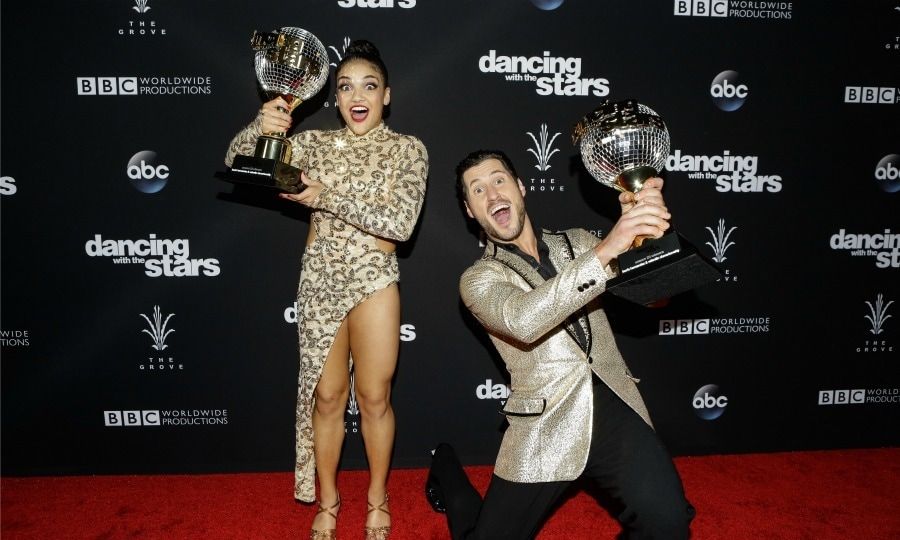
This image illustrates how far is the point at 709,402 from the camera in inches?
121

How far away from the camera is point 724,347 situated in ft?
9.90

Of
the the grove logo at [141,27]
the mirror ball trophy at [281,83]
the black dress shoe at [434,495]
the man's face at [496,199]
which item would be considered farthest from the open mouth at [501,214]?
the the grove logo at [141,27]

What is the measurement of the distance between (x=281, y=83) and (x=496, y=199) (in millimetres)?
835

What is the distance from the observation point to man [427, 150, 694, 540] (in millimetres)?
1732

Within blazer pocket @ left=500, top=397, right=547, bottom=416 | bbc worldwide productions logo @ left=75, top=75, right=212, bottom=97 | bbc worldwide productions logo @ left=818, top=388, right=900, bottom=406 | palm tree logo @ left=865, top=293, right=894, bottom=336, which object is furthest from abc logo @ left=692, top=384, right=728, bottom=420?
bbc worldwide productions logo @ left=75, top=75, right=212, bottom=97

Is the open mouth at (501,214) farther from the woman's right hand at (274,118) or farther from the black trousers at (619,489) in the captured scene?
the woman's right hand at (274,118)

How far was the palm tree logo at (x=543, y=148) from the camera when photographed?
2789mm

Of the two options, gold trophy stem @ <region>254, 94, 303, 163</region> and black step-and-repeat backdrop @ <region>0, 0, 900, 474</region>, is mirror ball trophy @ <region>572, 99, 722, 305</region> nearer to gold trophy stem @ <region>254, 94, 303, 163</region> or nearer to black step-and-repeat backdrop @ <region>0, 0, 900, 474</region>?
gold trophy stem @ <region>254, 94, 303, 163</region>

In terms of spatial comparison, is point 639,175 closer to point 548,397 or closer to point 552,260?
point 552,260

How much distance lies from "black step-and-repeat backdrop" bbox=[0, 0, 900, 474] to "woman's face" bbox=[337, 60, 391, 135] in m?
0.56

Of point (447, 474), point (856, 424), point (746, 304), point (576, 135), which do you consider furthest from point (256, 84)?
point (856, 424)

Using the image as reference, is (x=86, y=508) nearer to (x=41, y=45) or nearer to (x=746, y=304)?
(x=41, y=45)

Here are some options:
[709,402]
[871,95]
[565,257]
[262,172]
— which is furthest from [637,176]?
[871,95]

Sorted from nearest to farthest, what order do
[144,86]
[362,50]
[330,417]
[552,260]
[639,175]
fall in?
[639,175], [552,260], [362,50], [330,417], [144,86]
